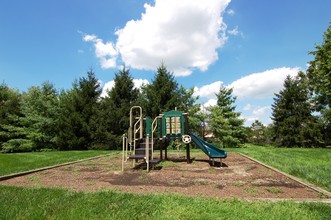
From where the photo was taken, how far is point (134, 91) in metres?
21.2

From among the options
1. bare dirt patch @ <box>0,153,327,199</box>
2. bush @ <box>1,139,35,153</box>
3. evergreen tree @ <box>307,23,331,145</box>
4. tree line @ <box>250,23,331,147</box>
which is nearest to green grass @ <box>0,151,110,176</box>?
bare dirt patch @ <box>0,153,327,199</box>

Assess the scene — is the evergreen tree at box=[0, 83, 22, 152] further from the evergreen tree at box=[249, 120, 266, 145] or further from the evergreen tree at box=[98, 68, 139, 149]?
the evergreen tree at box=[249, 120, 266, 145]

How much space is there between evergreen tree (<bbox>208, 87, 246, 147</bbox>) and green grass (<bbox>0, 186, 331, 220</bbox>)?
961 inches

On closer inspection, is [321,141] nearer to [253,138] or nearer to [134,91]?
[253,138]

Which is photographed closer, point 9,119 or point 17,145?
point 17,145

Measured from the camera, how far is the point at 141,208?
3.32 metres

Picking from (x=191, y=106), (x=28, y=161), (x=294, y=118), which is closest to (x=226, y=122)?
(x=191, y=106)

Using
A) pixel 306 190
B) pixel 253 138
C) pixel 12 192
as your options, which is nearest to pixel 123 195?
pixel 12 192

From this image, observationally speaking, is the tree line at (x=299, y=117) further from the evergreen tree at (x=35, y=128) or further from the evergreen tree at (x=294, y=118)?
the evergreen tree at (x=35, y=128)

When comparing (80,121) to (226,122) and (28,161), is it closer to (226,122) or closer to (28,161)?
(28,161)

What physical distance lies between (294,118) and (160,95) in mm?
20019

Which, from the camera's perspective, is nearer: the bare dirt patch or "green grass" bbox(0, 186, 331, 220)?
"green grass" bbox(0, 186, 331, 220)

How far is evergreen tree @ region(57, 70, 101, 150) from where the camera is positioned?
67.3 feet

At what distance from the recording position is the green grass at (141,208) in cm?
306
